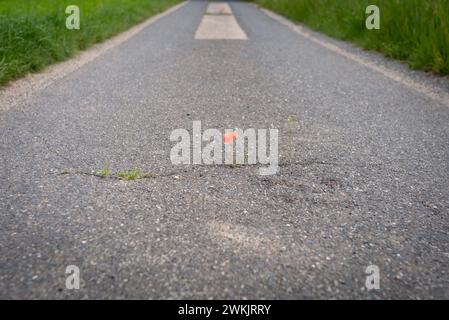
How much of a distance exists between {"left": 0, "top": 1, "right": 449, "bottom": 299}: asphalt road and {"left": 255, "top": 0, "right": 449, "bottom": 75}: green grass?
4.24ft

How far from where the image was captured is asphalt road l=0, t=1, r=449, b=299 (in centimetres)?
159

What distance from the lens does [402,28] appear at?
20.0 ft

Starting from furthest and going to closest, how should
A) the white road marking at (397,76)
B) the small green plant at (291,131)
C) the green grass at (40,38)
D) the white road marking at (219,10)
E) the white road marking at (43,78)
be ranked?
the white road marking at (219,10)
the green grass at (40,38)
the white road marking at (397,76)
the white road marking at (43,78)
the small green plant at (291,131)

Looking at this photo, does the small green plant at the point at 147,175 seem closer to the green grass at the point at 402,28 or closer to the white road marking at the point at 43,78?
the white road marking at the point at 43,78

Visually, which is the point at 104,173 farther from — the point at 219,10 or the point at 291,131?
the point at 219,10

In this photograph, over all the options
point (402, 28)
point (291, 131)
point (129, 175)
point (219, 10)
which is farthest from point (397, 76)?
point (219, 10)

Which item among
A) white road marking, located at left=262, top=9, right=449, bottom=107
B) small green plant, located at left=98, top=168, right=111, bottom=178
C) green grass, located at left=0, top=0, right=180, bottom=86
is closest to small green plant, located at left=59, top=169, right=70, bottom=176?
small green plant, located at left=98, top=168, right=111, bottom=178

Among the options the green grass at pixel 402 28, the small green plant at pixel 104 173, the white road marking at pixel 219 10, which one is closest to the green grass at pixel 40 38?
the small green plant at pixel 104 173

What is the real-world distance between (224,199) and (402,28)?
5.23 metres

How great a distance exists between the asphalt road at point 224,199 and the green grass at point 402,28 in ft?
4.24

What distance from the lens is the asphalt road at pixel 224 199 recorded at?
159 centimetres

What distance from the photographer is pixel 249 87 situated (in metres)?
4.47
